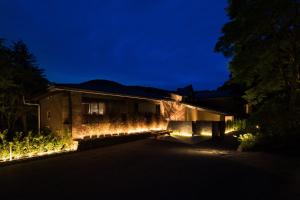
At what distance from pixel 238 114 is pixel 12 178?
29820mm

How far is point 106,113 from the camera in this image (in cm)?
1728

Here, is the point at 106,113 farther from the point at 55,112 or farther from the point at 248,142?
the point at 248,142

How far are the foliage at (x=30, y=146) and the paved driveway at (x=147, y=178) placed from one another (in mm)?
998

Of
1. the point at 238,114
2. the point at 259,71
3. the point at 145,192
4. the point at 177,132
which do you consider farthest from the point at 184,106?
the point at 145,192

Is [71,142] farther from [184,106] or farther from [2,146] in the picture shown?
[184,106]

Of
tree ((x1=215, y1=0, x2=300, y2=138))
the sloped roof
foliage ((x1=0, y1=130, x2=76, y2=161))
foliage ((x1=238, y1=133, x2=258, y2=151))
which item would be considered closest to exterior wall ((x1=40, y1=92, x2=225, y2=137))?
the sloped roof

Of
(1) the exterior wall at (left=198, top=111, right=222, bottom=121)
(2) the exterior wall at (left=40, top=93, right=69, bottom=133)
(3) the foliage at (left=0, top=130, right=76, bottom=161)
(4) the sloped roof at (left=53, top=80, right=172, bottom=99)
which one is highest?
(4) the sloped roof at (left=53, top=80, right=172, bottom=99)

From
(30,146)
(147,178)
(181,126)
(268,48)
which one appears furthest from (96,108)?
(268,48)

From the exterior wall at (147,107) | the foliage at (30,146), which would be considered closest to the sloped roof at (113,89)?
the exterior wall at (147,107)

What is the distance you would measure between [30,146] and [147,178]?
640 centimetres

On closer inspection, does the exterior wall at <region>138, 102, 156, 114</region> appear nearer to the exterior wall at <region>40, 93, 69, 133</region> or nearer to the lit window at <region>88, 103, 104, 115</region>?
the lit window at <region>88, 103, 104, 115</region>

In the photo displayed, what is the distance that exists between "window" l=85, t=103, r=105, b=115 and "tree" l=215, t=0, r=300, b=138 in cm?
840

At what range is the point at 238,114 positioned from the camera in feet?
109

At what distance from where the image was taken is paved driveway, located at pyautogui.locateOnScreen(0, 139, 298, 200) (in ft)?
21.0
